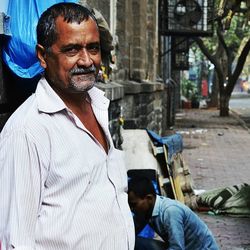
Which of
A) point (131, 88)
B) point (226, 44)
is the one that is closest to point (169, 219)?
point (131, 88)

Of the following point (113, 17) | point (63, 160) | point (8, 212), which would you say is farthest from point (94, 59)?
point (113, 17)

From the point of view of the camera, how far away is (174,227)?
14.1 ft

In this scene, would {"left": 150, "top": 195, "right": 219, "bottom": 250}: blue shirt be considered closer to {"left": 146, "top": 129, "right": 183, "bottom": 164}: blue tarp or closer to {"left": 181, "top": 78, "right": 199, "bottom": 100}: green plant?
{"left": 146, "top": 129, "right": 183, "bottom": 164}: blue tarp

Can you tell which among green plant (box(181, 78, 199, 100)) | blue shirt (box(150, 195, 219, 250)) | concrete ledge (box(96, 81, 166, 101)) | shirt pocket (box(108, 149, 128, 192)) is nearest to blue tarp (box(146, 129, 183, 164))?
concrete ledge (box(96, 81, 166, 101))

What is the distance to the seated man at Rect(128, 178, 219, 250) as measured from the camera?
4312 millimetres

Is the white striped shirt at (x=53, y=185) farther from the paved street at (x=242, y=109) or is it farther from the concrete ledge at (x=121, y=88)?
the paved street at (x=242, y=109)

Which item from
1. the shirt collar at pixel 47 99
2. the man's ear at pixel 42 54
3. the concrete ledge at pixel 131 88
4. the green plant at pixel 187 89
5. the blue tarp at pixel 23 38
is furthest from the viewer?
the green plant at pixel 187 89

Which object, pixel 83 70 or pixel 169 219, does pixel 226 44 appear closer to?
pixel 169 219

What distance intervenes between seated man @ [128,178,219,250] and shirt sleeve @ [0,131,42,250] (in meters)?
2.42

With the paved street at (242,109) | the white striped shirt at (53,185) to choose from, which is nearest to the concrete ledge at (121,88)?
the white striped shirt at (53,185)

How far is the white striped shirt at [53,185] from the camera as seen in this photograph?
6.41 feet

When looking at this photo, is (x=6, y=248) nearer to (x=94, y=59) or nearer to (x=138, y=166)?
(x=94, y=59)

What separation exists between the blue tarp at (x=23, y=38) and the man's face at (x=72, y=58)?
149 cm

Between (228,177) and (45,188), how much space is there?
29.2ft
